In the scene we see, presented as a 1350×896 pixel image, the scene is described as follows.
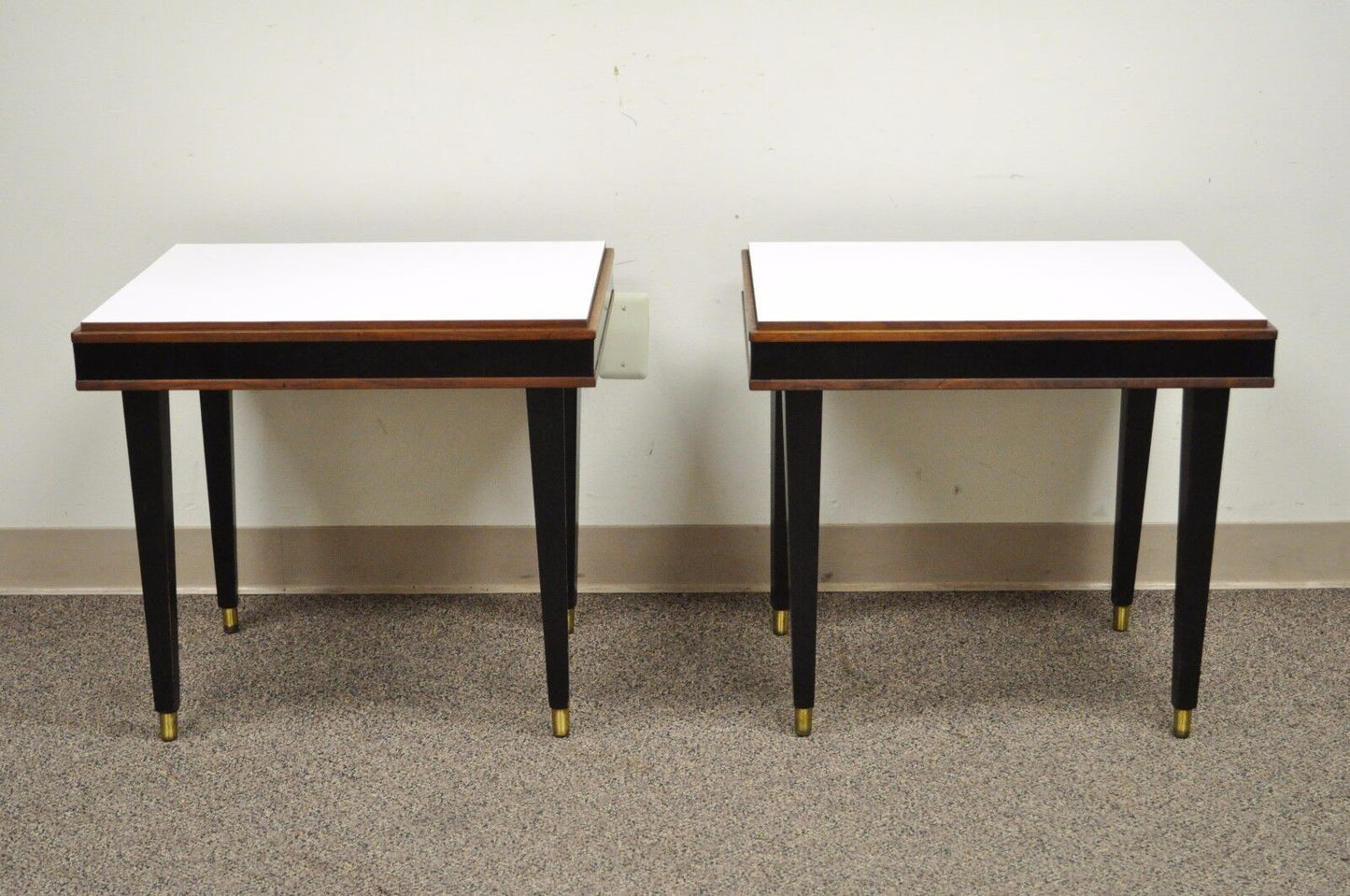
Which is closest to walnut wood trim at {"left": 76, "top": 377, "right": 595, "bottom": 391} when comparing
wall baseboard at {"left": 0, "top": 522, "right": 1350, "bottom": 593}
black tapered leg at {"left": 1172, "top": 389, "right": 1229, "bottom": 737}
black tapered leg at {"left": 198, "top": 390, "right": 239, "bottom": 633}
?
black tapered leg at {"left": 198, "top": 390, "right": 239, "bottom": 633}

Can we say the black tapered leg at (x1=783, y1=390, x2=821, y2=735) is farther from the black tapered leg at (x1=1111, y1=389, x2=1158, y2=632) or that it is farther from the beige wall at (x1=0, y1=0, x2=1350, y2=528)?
the black tapered leg at (x1=1111, y1=389, x2=1158, y2=632)

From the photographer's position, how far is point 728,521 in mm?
2115

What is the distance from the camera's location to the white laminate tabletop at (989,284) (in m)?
1.56

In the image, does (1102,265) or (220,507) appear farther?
(220,507)

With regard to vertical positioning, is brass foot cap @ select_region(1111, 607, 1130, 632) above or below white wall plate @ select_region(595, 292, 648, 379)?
below

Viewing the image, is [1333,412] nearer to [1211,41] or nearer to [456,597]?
[1211,41]

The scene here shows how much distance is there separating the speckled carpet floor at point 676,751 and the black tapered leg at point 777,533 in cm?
4

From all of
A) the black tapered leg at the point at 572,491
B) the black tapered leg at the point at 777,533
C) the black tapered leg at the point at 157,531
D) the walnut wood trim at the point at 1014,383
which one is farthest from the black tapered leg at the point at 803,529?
the black tapered leg at the point at 157,531

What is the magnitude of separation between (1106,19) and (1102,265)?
348 mm

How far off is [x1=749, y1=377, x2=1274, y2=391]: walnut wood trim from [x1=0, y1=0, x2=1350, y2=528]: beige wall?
1.47 feet

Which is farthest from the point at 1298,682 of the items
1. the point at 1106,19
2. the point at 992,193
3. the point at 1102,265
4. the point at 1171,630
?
the point at 1106,19

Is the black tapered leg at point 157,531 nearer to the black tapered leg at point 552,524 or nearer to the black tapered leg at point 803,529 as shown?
the black tapered leg at point 552,524

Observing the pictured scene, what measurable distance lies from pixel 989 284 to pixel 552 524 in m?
0.58

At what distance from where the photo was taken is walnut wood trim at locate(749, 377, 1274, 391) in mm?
1556
